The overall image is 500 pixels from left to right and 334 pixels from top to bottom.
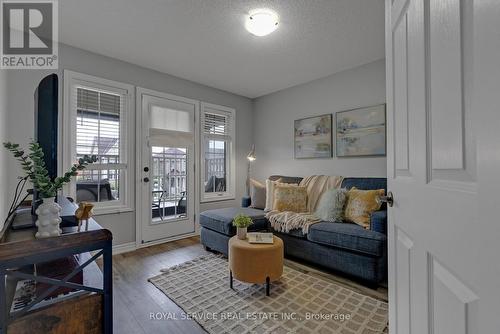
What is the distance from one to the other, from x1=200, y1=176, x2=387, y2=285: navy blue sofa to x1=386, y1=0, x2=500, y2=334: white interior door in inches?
47.9

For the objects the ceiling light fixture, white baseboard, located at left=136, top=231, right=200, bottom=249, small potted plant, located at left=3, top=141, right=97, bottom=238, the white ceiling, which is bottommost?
white baseboard, located at left=136, top=231, right=200, bottom=249

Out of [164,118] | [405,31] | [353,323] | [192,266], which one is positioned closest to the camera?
[405,31]

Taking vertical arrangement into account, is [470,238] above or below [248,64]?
below

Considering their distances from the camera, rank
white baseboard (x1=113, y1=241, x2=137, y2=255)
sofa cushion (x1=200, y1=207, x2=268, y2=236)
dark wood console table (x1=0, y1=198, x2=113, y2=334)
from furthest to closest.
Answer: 1. white baseboard (x1=113, y1=241, x2=137, y2=255)
2. sofa cushion (x1=200, y1=207, x2=268, y2=236)
3. dark wood console table (x1=0, y1=198, x2=113, y2=334)

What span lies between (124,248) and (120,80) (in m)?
2.19

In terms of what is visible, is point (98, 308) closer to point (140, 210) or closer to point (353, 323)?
point (353, 323)

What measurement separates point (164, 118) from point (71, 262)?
257cm

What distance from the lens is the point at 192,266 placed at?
250 cm

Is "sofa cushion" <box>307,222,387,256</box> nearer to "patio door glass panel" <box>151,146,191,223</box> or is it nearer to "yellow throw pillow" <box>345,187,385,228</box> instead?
"yellow throw pillow" <box>345,187,385,228</box>

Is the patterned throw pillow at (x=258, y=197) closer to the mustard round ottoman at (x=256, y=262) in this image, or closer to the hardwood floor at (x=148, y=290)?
the hardwood floor at (x=148, y=290)

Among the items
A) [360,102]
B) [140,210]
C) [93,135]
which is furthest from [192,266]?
[360,102]

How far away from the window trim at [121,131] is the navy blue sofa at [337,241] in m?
1.11

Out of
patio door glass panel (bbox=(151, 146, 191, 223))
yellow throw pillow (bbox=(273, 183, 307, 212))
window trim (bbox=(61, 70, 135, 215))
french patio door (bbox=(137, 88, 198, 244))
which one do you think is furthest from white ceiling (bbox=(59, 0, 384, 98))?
yellow throw pillow (bbox=(273, 183, 307, 212))

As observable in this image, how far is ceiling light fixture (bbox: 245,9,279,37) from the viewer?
2.05 meters
